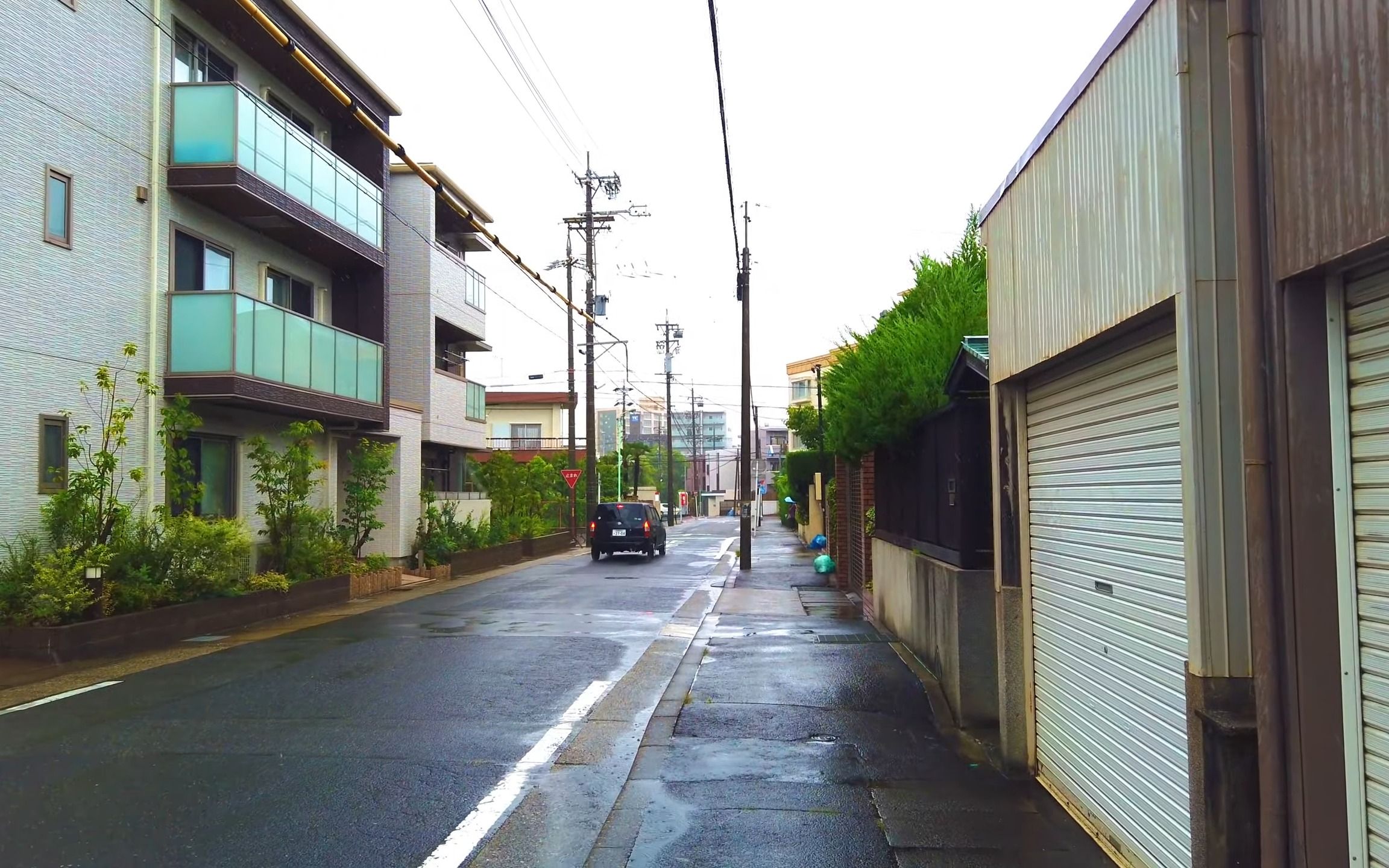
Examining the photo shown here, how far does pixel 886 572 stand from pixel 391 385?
652 inches

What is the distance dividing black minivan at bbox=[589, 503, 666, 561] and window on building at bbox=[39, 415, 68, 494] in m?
17.9

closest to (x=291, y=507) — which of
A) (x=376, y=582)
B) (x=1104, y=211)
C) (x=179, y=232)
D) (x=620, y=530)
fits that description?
(x=376, y=582)

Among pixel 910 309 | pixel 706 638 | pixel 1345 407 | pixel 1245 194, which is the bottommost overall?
pixel 706 638

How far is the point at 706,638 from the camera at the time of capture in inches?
501

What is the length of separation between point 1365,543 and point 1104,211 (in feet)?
7.10

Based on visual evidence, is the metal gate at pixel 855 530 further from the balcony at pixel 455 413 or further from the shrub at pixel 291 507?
the balcony at pixel 455 413

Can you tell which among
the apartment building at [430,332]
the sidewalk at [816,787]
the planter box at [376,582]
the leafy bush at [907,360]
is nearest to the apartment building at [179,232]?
the planter box at [376,582]

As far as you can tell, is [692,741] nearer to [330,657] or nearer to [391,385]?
[330,657]

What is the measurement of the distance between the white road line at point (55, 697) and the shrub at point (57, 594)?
1719 millimetres

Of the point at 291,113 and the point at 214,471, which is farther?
the point at 291,113

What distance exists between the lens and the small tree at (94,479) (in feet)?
40.5

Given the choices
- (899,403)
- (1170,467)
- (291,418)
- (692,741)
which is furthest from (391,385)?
(1170,467)

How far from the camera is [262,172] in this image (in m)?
16.6

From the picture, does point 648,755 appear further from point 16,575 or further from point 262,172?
point 262,172
